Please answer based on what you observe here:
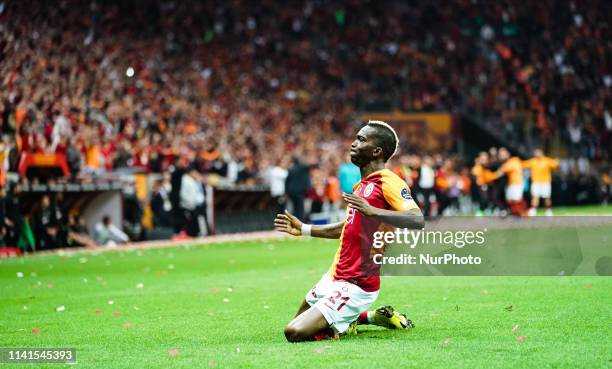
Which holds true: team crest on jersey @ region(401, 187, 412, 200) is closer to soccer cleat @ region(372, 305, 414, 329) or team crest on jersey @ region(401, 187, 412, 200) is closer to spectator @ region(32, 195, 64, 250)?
soccer cleat @ region(372, 305, 414, 329)

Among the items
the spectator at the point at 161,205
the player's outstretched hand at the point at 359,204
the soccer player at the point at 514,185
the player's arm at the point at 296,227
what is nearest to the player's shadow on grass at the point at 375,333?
the player's arm at the point at 296,227

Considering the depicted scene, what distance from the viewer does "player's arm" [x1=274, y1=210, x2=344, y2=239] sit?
8.61 meters

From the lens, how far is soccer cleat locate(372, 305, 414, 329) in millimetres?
8922

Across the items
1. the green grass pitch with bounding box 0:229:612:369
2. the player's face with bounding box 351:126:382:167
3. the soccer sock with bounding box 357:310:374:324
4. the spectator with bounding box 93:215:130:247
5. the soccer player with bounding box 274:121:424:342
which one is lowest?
the spectator with bounding box 93:215:130:247

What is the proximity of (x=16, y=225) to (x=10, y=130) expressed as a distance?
1.91 metres

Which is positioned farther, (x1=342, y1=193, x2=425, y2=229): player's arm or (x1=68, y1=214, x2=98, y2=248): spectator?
(x1=68, y1=214, x2=98, y2=248): spectator

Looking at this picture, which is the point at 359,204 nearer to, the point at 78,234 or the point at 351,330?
the point at 351,330

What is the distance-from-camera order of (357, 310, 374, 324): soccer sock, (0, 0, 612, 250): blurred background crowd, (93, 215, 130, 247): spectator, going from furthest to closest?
(0, 0, 612, 250): blurred background crowd → (93, 215, 130, 247): spectator → (357, 310, 374, 324): soccer sock

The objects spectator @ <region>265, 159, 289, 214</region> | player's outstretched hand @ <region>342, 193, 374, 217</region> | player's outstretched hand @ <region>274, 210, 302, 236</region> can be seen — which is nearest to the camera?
player's outstretched hand @ <region>342, 193, 374, 217</region>

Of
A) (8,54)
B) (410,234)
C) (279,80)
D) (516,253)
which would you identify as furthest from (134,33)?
(410,234)

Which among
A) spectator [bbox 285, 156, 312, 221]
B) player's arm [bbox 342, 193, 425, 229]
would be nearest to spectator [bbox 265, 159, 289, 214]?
spectator [bbox 285, 156, 312, 221]

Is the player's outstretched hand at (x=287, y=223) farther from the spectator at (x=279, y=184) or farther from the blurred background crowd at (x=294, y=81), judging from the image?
the spectator at (x=279, y=184)

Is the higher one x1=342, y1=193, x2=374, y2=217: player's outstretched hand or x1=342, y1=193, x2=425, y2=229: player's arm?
x1=342, y1=193, x2=374, y2=217: player's outstretched hand

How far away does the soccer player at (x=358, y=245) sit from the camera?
27.3 ft
